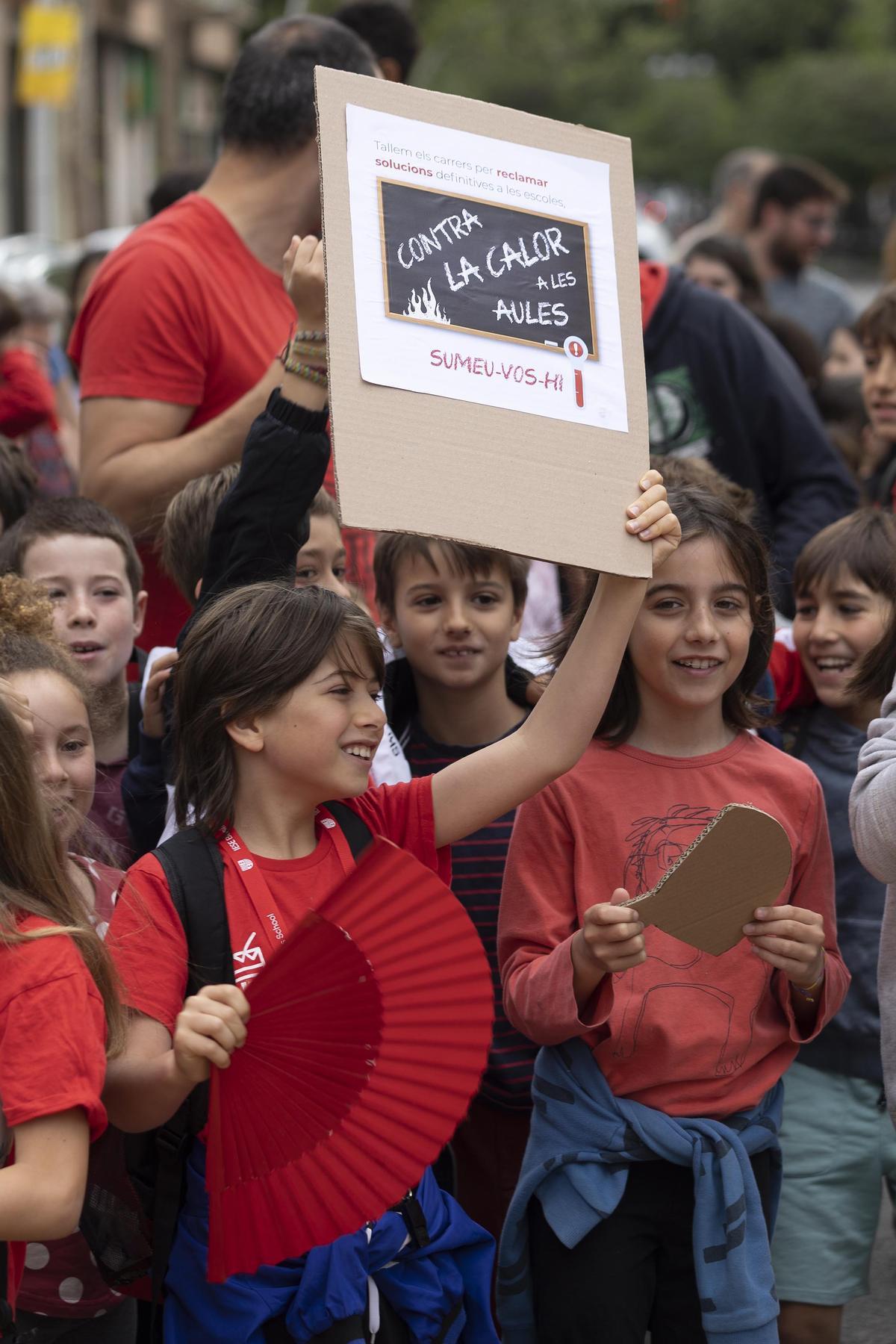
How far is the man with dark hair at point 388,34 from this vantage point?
5.18 meters

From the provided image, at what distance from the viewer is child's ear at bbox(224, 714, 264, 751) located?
2748 mm

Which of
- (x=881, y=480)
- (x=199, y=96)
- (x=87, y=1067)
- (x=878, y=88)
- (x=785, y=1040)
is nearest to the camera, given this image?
(x=87, y=1067)

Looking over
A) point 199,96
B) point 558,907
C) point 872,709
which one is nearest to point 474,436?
point 558,907

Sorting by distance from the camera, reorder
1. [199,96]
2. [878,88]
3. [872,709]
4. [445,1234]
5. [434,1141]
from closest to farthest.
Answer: [434,1141] < [445,1234] < [872,709] < [199,96] < [878,88]

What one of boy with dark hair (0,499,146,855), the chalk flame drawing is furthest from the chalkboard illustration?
boy with dark hair (0,499,146,855)

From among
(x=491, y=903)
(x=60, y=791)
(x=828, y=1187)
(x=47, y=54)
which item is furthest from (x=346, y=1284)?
(x=47, y=54)

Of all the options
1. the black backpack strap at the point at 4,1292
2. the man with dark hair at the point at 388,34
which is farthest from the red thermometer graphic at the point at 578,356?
the man with dark hair at the point at 388,34

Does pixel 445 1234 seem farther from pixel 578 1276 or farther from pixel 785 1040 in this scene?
pixel 785 1040

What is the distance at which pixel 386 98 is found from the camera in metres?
2.56

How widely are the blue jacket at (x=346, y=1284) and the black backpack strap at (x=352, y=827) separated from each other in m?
0.50

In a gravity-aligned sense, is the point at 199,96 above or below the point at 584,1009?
above

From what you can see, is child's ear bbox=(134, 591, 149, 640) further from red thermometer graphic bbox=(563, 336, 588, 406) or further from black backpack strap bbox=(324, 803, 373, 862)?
red thermometer graphic bbox=(563, 336, 588, 406)

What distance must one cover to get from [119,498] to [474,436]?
158 centimetres

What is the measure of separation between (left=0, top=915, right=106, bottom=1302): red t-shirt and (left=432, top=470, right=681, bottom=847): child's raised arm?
72cm
